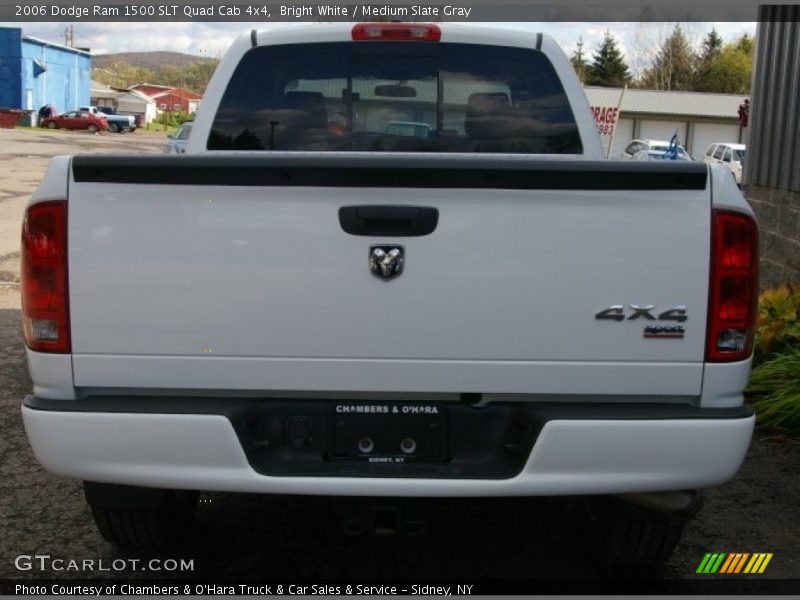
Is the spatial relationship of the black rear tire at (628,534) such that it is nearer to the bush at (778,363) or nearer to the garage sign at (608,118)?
the bush at (778,363)

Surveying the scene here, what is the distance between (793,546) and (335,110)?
2.79 metres

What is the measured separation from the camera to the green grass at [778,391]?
5.91 metres

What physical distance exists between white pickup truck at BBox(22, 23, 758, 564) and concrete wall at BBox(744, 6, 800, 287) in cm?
556

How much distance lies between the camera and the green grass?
591 centimetres

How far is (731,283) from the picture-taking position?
3.01 metres

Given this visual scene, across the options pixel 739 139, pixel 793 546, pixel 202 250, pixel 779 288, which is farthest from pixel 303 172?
pixel 739 139

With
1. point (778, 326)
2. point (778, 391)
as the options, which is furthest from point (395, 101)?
point (778, 326)

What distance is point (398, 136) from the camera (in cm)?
473

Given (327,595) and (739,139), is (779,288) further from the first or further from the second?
(739,139)

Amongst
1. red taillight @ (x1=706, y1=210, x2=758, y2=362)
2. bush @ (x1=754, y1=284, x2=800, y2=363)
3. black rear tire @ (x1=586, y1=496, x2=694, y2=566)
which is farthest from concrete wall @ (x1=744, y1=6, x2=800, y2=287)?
red taillight @ (x1=706, y1=210, x2=758, y2=362)

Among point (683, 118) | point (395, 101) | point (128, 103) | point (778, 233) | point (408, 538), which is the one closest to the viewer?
point (408, 538)

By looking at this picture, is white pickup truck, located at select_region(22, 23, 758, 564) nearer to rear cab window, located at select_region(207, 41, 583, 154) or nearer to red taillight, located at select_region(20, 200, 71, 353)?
red taillight, located at select_region(20, 200, 71, 353)

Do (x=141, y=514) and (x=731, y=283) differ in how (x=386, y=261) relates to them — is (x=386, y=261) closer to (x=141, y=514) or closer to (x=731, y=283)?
(x=731, y=283)

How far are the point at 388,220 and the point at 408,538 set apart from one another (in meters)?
1.72
